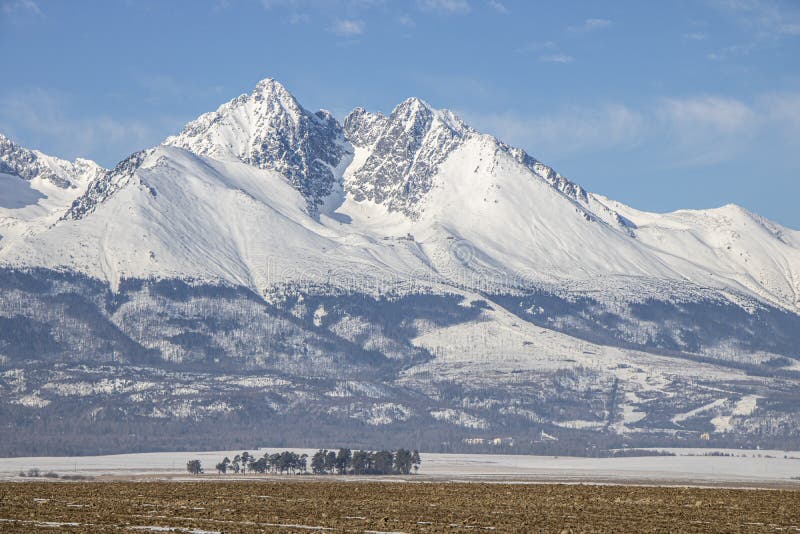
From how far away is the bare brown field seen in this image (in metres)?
95.0

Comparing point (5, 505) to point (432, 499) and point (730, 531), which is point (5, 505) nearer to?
point (432, 499)

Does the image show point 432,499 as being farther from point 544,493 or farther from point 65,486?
point 65,486

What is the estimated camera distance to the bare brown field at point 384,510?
95.0 m

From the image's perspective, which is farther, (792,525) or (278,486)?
(278,486)

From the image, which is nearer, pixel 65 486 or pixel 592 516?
pixel 592 516

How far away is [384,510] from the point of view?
356ft

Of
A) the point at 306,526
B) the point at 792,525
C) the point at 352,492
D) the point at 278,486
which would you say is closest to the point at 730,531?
the point at 792,525

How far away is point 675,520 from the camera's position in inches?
4040

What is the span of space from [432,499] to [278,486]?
28252 millimetres

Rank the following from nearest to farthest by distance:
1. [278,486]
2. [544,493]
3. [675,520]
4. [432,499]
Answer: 1. [675,520]
2. [432,499]
3. [544,493]
4. [278,486]

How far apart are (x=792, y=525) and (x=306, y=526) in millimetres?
35923

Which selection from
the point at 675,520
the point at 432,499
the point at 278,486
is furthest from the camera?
the point at 278,486

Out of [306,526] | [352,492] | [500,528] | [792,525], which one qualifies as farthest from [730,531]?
[352,492]

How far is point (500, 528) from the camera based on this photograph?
310 ft
